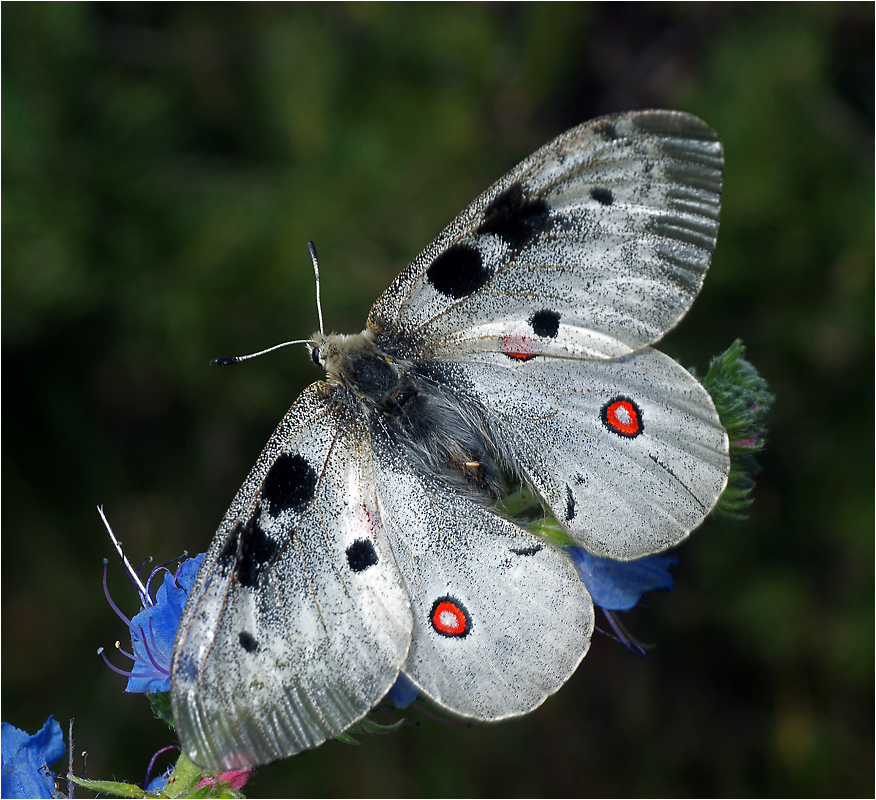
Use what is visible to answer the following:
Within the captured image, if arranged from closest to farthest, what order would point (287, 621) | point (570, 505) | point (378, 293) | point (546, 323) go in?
point (287, 621) → point (570, 505) → point (546, 323) → point (378, 293)

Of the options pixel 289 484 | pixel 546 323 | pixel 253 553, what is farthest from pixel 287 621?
pixel 546 323

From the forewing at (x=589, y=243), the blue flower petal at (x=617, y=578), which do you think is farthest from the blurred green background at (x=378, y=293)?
the blue flower petal at (x=617, y=578)

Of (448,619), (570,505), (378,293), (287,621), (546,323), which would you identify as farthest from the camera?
(378,293)

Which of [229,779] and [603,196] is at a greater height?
[603,196]

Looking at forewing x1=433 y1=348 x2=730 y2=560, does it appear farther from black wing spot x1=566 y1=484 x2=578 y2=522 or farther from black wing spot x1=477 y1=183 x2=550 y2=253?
black wing spot x1=477 y1=183 x2=550 y2=253

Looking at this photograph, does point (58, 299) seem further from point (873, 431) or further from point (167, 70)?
point (873, 431)

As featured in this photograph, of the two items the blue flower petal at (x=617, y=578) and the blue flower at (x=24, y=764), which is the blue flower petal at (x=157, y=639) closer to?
the blue flower at (x=24, y=764)

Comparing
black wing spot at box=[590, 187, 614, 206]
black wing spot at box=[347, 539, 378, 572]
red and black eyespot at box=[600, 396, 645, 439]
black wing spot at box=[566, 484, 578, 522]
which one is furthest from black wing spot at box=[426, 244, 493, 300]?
black wing spot at box=[347, 539, 378, 572]

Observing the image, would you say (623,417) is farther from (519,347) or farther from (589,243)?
(589,243)
